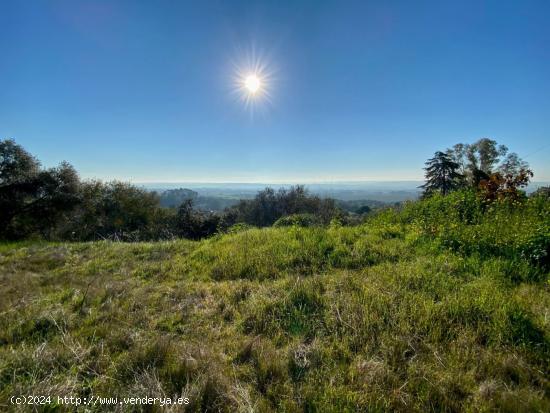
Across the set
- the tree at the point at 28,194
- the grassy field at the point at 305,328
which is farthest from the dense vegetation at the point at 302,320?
the tree at the point at 28,194

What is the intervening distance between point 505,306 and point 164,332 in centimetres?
402

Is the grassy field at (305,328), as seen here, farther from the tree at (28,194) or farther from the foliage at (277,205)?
the foliage at (277,205)

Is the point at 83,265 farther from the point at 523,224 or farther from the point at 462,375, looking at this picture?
the point at 523,224

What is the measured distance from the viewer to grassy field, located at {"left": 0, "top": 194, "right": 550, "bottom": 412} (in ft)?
6.60

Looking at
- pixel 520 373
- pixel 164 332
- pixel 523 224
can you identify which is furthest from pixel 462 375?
pixel 523 224

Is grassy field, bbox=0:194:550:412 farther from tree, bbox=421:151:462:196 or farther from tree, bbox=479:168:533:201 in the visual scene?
tree, bbox=421:151:462:196

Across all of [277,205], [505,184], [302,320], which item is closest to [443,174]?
[277,205]

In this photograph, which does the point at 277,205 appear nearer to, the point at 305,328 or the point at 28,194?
the point at 28,194

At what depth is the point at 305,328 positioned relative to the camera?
2.93 m

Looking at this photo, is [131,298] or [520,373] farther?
[131,298]

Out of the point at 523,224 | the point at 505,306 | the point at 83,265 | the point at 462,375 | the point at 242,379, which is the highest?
the point at 523,224

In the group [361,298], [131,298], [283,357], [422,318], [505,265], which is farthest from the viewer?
[505,265]

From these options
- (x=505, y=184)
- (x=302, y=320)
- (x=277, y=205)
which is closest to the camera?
(x=302, y=320)

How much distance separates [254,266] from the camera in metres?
5.12
